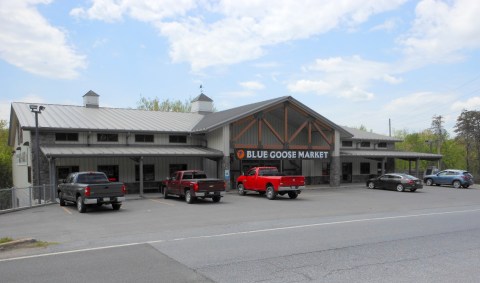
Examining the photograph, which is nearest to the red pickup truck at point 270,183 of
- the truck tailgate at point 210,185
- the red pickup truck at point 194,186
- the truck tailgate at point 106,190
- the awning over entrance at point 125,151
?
the red pickup truck at point 194,186

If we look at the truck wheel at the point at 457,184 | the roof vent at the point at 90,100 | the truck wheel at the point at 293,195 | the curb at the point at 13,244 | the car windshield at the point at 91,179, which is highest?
the roof vent at the point at 90,100

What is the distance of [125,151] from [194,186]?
6.68m

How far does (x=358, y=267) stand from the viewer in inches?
287

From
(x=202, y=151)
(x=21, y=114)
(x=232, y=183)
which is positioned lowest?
(x=232, y=183)

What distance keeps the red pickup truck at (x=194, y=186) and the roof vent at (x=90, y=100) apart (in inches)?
553

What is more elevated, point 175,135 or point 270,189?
point 175,135

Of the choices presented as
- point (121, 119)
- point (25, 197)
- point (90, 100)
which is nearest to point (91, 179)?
point (25, 197)

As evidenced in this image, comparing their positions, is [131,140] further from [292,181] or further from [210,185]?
[292,181]

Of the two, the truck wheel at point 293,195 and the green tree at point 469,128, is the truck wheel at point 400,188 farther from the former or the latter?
the green tree at point 469,128

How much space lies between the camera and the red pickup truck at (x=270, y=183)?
22.6m

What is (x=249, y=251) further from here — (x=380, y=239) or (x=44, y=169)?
(x=44, y=169)

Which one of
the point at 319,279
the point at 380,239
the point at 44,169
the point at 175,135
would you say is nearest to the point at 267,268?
the point at 319,279

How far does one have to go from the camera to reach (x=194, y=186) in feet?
67.5

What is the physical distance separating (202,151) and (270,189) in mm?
6953
